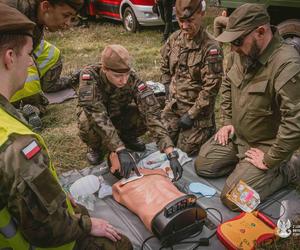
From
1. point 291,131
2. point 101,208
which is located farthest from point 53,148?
point 291,131

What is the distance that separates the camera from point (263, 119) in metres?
3.24

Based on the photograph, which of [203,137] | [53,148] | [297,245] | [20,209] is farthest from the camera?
[53,148]

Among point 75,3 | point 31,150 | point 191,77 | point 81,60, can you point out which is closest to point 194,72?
point 191,77

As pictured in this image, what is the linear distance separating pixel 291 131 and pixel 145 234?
139cm

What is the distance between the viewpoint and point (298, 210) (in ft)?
10.1

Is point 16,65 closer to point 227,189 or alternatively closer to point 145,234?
point 145,234

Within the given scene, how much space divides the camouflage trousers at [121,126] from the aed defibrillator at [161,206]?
80 cm

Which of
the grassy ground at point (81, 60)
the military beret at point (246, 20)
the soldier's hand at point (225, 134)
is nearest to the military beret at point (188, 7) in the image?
the military beret at point (246, 20)

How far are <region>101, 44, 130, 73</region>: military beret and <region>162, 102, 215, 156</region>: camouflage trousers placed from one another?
1139 mm

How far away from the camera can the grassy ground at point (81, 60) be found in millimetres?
4215

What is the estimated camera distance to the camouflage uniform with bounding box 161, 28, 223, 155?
385 centimetres

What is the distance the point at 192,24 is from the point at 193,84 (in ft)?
2.13

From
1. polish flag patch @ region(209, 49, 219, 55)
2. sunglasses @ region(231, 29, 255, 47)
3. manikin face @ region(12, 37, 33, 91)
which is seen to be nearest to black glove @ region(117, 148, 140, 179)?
sunglasses @ region(231, 29, 255, 47)

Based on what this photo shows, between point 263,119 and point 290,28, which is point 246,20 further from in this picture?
point 290,28
